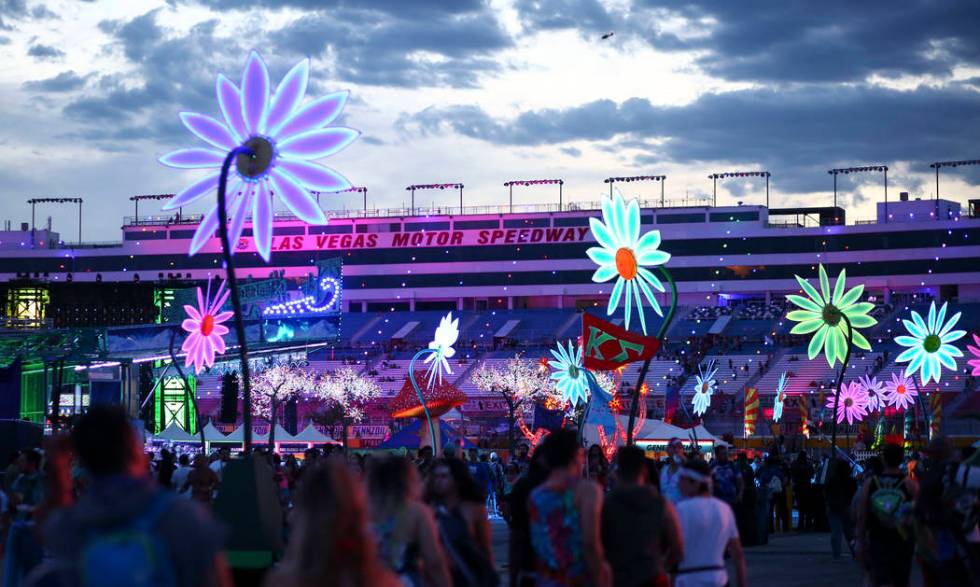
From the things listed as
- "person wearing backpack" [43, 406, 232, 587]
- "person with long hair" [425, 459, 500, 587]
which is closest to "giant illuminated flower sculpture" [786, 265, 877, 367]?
"person with long hair" [425, 459, 500, 587]

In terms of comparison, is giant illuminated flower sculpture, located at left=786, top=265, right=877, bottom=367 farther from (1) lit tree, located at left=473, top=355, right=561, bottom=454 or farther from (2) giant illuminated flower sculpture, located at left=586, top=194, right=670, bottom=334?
(1) lit tree, located at left=473, top=355, right=561, bottom=454

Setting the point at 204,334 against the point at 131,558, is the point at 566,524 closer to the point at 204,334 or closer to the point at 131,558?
the point at 131,558

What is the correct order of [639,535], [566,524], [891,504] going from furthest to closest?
[891,504] → [639,535] → [566,524]

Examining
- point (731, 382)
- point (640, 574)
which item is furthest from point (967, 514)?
point (731, 382)

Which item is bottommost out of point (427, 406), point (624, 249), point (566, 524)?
point (427, 406)

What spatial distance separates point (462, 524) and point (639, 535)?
0.93 meters

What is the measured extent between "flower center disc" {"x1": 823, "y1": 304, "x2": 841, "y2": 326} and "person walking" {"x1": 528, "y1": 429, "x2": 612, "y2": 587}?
20.5 meters

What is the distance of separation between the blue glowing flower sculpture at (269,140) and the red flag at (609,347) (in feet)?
39.0

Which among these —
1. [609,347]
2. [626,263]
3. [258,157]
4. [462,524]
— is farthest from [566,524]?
[609,347]

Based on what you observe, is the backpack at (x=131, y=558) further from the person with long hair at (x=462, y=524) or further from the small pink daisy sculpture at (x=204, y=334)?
the small pink daisy sculpture at (x=204, y=334)

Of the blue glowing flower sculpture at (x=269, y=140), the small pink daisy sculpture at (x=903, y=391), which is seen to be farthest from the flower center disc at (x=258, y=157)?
the small pink daisy sculpture at (x=903, y=391)

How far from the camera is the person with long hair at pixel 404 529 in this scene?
658 centimetres

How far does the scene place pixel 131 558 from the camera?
14.1ft

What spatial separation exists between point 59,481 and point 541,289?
9943 centimetres
